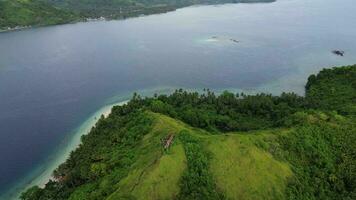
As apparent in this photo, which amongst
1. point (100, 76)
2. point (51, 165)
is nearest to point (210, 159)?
point (51, 165)

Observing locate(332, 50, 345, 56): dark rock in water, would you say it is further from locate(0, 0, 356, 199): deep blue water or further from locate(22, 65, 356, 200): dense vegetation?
locate(22, 65, 356, 200): dense vegetation

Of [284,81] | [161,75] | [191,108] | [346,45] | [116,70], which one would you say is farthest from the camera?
[346,45]

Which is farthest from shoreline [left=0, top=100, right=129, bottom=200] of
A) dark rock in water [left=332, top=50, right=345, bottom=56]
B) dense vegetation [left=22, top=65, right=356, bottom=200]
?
dark rock in water [left=332, top=50, right=345, bottom=56]

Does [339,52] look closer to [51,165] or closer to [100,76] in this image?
[100,76]

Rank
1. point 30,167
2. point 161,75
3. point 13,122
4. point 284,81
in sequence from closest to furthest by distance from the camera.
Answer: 1. point 30,167
2. point 13,122
3. point 284,81
4. point 161,75

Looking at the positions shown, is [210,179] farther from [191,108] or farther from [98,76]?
[98,76]

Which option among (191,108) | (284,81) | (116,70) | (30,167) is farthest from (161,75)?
(30,167)

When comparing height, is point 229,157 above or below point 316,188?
above
